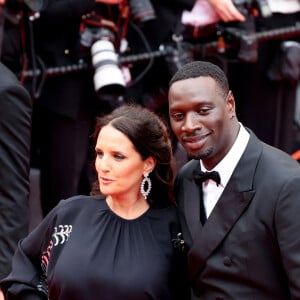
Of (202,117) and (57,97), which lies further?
(57,97)

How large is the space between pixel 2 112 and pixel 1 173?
0.77ft

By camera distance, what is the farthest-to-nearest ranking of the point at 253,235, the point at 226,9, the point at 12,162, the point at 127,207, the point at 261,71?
the point at 261,71 → the point at 226,9 → the point at 12,162 → the point at 127,207 → the point at 253,235

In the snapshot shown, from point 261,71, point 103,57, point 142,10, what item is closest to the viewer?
point 103,57

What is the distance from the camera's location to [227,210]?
2963mm

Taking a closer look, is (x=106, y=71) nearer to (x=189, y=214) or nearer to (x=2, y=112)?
(x=2, y=112)

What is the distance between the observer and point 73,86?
4941mm

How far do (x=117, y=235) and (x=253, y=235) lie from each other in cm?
53

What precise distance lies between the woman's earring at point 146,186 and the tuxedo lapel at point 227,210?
0.32m

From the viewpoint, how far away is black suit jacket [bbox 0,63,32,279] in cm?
359

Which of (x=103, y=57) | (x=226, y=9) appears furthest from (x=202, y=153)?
(x=226, y=9)

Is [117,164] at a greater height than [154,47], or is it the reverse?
[154,47]

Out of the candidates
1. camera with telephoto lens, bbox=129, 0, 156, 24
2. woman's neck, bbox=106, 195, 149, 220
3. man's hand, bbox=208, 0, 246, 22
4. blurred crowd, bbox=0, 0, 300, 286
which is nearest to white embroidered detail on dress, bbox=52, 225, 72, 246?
woman's neck, bbox=106, 195, 149, 220

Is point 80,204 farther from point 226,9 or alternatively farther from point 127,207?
point 226,9

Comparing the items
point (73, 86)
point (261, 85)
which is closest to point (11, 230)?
point (73, 86)
